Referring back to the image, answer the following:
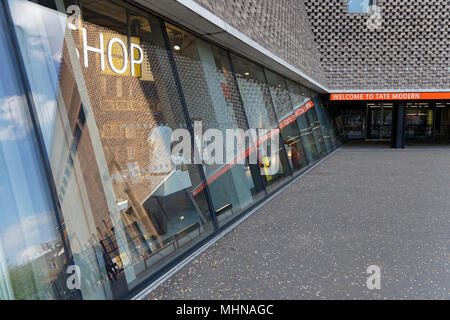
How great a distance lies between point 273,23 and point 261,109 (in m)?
2.21

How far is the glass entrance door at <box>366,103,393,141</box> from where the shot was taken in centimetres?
2294

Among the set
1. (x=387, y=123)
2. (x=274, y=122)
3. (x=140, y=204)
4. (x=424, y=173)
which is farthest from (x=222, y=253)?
(x=387, y=123)

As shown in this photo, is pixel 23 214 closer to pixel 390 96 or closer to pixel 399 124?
pixel 390 96

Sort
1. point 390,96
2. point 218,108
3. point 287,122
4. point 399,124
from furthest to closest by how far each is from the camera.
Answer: point 399,124 → point 390,96 → point 287,122 → point 218,108

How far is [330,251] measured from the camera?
11.8ft

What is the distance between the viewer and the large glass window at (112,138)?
242 centimetres

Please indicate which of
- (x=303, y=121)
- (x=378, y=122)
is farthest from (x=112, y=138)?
(x=378, y=122)

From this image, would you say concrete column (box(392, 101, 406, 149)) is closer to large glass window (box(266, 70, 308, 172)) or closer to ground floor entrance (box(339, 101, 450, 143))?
ground floor entrance (box(339, 101, 450, 143))

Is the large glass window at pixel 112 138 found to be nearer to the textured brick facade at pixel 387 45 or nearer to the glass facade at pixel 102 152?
the glass facade at pixel 102 152

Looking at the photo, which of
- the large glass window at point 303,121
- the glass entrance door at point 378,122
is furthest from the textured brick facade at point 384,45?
the glass entrance door at point 378,122

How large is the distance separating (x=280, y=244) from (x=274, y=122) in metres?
4.67

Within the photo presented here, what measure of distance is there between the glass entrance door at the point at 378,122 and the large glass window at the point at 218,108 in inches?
787

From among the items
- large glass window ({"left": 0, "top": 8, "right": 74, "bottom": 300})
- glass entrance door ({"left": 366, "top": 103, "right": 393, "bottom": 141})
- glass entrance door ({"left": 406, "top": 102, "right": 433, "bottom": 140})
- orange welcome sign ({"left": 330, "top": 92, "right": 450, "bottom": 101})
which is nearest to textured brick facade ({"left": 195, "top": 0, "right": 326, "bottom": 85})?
large glass window ({"left": 0, "top": 8, "right": 74, "bottom": 300})

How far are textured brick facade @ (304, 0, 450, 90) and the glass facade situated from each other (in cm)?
1183
